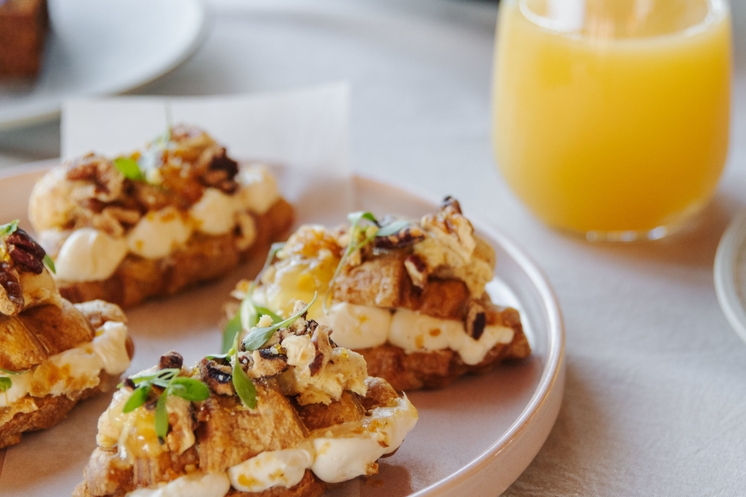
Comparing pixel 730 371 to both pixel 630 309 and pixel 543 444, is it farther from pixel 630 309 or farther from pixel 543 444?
pixel 543 444

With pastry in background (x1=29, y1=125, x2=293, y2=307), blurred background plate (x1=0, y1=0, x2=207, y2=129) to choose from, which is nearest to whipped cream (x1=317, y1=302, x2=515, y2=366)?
pastry in background (x1=29, y1=125, x2=293, y2=307)

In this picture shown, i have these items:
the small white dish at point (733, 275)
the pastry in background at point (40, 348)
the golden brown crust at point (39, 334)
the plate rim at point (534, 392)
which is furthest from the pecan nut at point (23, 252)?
the small white dish at point (733, 275)

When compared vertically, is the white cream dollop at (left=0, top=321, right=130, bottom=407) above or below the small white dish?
below

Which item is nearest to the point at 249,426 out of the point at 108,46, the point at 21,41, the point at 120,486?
the point at 120,486

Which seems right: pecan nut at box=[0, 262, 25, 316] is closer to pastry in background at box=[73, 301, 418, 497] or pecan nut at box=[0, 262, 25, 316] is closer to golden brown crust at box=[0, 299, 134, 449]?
golden brown crust at box=[0, 299, 134, 449]

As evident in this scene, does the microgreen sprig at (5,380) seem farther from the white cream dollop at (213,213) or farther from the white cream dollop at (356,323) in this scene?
the white cream dollop at (213,213)

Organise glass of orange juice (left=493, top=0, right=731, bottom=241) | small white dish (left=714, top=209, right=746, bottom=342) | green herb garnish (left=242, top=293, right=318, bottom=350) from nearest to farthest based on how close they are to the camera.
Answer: green herb garnish (left=242, top=293, right=318, bottom=350), small white dish (left=714, top=209, right=746, bottom=342), glass of orange juice (left=493, top=0, right=731, bottom=241)

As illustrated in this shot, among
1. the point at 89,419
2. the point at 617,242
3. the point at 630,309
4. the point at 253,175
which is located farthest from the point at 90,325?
the point at 617,242
